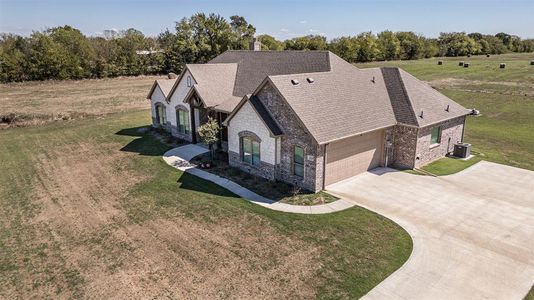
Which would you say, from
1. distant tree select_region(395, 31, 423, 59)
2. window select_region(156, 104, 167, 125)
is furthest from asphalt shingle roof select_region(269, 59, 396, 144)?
distant tree select_region(395, 31, 423, 59)

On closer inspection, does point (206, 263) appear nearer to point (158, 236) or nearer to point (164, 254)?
point (164, 254)

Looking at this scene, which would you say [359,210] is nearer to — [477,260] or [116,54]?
[477,260]

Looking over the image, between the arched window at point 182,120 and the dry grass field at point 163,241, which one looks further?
the arched window at point 182,120

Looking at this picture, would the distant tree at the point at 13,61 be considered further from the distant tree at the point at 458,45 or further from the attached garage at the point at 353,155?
the distant tree at the point at 458,45

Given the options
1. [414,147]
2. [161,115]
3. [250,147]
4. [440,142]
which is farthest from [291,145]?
[161,115]

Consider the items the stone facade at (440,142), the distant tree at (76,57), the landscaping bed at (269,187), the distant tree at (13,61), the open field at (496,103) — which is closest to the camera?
the landscaping bed at (269,187)

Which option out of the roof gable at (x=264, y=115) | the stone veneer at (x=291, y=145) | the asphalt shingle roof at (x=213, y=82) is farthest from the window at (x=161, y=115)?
the stone veneer at (x=291, y=145)

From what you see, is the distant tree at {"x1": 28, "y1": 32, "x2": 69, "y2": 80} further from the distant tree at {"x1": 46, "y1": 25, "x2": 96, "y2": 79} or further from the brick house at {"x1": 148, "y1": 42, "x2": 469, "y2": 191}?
the brick house at {"x1": 148, "y1": 42, "x2": 469, "y2": 191}
